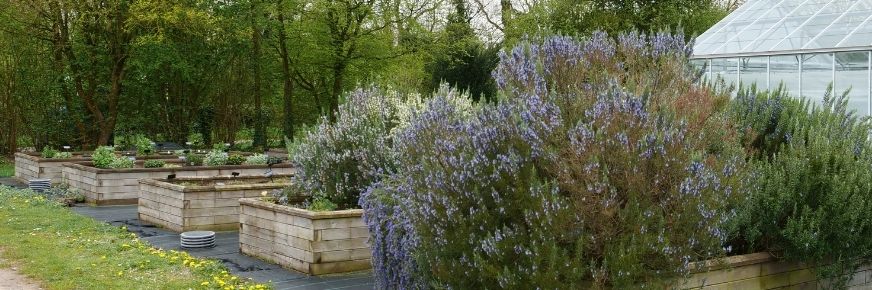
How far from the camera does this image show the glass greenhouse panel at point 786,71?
1414 cm

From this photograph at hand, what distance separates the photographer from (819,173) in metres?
5.45

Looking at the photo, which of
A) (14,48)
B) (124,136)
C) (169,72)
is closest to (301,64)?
(169,72)

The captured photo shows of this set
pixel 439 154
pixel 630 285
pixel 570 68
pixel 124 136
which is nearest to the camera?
pixel 630 285

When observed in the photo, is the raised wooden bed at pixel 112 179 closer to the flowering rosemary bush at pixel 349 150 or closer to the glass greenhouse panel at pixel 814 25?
the flowering rosemary bush at pixel 349 150

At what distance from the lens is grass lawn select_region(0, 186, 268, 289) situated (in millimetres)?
6547

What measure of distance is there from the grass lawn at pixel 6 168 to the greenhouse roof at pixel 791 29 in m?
15.0

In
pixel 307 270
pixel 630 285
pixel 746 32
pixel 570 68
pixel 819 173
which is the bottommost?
pixel 307 270

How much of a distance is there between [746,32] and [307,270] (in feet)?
38.6

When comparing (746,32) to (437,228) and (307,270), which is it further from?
(437,228)

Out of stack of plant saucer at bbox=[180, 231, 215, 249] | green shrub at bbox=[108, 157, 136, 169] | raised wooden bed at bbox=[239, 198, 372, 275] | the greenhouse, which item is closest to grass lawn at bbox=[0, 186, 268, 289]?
stack of plant saucer at bbox=[180, 231, 215, 249]

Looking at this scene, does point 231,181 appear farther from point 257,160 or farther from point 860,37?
point 860,37

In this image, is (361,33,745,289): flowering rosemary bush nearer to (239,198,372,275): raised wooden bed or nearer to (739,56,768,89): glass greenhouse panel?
(239,198,372,275): raised wooden bed

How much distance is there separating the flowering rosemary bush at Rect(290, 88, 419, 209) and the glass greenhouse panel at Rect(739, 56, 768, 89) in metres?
9.03

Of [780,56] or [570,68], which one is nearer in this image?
[570,68]
